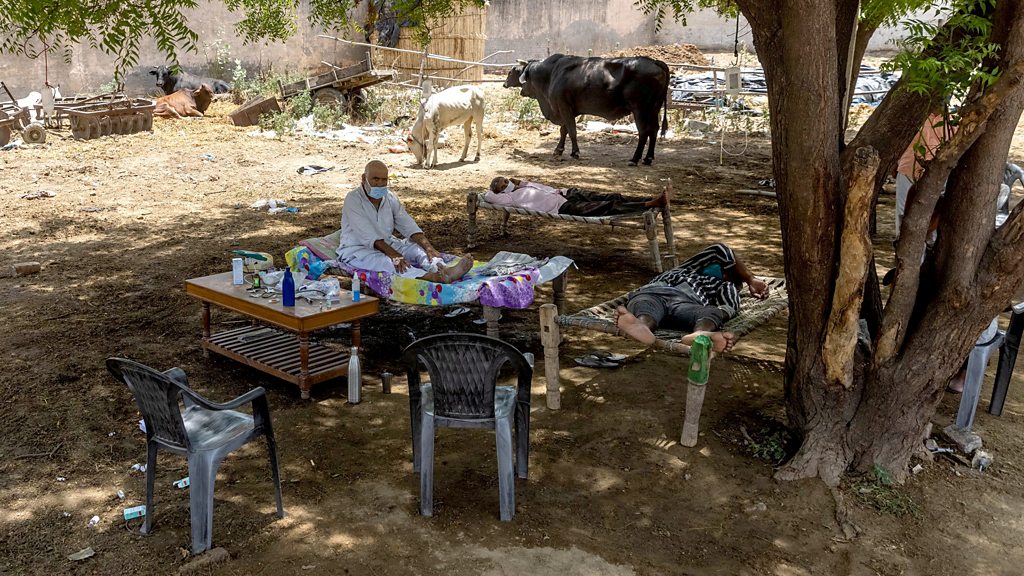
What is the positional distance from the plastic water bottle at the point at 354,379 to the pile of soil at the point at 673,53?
17.5m

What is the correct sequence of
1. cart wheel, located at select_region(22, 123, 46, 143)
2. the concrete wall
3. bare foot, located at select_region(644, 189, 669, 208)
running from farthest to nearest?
the concrete wall
cart wheel, located at select_region(22, 123, 46, 143)
bare foot, located at select_region(644, 189, 669, 208)

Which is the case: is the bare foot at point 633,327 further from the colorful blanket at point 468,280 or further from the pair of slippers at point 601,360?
the colorful blanket at point 468,280

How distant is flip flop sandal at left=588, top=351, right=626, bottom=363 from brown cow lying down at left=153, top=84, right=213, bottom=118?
40.1ft

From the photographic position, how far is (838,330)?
3.93 meters

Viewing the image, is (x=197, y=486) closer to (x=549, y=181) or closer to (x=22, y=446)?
(x=22, y=446)

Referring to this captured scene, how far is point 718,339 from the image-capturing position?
4.73m

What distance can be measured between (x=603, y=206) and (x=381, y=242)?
2.58 m

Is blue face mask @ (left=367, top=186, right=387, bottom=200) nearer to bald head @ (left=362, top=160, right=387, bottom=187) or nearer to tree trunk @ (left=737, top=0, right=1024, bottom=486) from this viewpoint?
bald head @ (left=362, top=160, right=387, bottom=187)

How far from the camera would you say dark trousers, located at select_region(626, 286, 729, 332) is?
16.5 ft

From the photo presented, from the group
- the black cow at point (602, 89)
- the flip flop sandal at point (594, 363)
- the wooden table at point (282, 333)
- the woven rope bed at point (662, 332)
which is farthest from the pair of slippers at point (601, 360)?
the black cow at point (602, 89)

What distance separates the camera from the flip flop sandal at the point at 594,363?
556cm

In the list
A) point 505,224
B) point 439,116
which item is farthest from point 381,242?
point 439,116

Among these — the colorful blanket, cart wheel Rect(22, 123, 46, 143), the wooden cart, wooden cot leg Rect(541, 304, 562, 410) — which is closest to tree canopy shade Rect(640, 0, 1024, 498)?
wooden cot leg Rect(541, 304, 562, 410)

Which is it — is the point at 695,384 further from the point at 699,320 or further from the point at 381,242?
the point at 381,242
